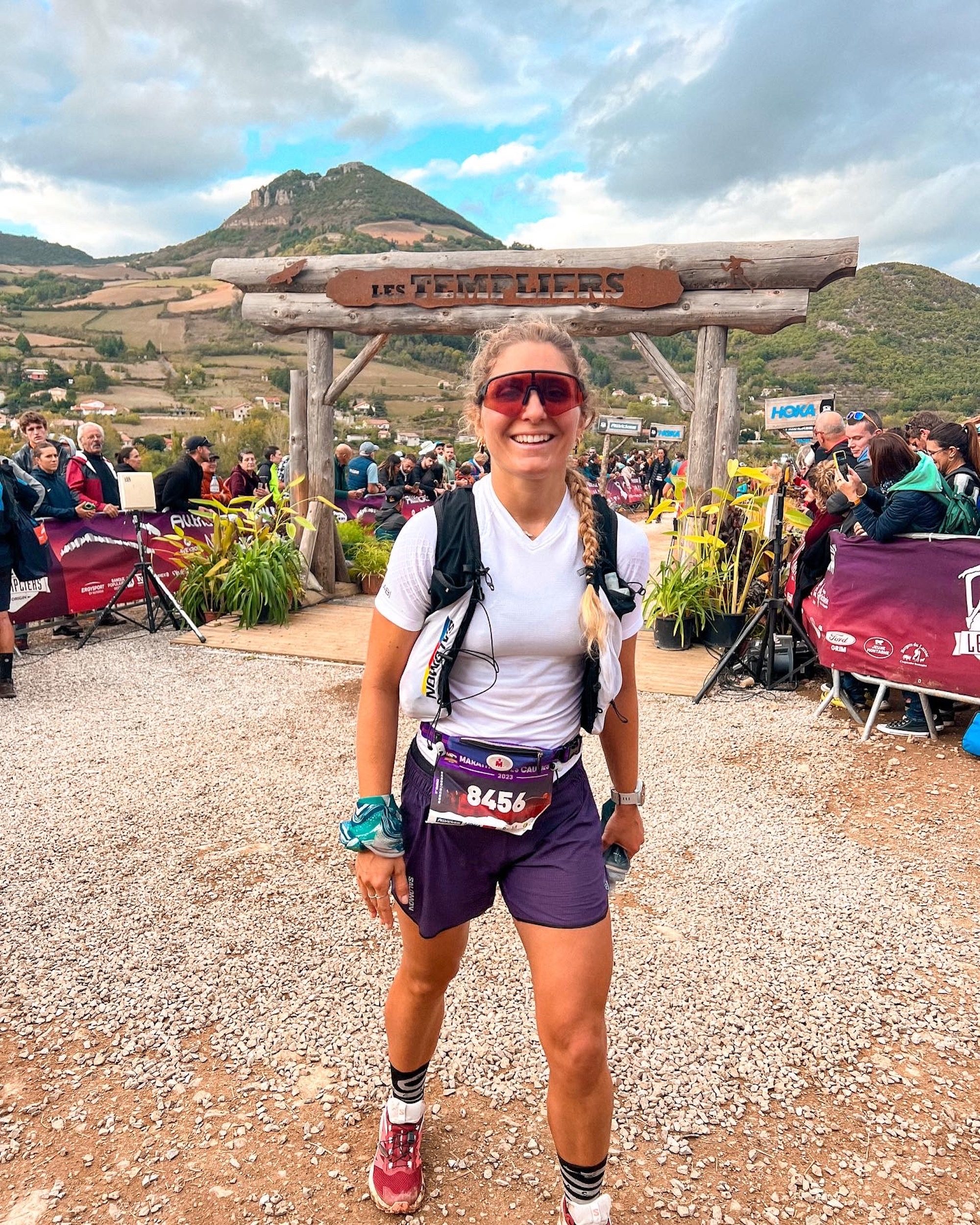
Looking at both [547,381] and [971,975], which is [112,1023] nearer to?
[547,381]

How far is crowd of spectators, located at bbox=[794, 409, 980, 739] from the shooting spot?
496cm

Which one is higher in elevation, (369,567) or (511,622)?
(511,622)

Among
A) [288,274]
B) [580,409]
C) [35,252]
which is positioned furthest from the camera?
[35,252]

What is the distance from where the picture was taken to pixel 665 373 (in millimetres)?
7488

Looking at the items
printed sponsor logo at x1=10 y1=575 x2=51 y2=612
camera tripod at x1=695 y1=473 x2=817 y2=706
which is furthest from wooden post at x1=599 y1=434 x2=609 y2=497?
printed sponsor logo at x1=10 y1=575 x2=51 y2=612

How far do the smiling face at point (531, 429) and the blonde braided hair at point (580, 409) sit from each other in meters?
0.02

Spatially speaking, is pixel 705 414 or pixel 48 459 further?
pixel 705 414

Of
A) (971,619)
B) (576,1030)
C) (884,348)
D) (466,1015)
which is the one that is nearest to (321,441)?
(971,619)

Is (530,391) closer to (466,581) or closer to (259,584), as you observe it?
(466,581)

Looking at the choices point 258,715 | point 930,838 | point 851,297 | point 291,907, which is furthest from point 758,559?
point 851,297

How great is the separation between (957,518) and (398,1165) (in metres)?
4.79

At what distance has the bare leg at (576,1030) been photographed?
1.54 metres

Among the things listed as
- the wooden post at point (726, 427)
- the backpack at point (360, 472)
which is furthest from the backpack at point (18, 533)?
the wooden post at point (726, 427)

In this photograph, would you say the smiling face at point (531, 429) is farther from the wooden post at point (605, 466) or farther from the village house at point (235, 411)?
the village house at point (235, 411)
